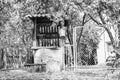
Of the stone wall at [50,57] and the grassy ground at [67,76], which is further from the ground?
the stone wall at [50,57]

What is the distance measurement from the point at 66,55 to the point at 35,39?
2.10m

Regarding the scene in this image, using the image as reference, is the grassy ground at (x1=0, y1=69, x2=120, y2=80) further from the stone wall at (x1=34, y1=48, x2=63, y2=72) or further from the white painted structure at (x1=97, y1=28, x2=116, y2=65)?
the white painted structure at (x1=97, y1=28, x2=116, y2=65)

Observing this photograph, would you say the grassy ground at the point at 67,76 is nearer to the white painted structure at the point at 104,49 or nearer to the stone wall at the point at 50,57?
the stone wall at the point at 50,57

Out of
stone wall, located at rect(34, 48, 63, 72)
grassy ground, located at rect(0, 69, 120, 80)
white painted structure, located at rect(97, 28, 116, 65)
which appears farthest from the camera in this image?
stone wall, located at rect(34, 48, 63, 72)

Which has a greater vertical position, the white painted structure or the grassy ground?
the white painted structure

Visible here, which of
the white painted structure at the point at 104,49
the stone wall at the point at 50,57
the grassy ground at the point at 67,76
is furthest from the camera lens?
the stone wall at the point at 50,57

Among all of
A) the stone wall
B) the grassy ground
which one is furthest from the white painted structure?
the stone wall

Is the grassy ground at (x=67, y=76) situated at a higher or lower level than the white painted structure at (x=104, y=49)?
lower

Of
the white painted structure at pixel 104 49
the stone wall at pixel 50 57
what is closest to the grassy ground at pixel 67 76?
the stone wall at pixel 50 57

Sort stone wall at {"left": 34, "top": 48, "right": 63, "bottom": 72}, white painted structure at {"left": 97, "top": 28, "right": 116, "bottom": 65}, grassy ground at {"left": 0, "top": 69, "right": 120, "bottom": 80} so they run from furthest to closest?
stone wall at {"left": 34, "top": 48, "right": 63, "bottom": 72}
white painted structure at {"left": 97, "top": 28, "right": 116, "bottom": 65}
grassy ground at {"left": 0, "top": 69, "right": 120, "bottom": 80}

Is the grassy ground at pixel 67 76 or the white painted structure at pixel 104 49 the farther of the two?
the white painted structure at pixel 104 49

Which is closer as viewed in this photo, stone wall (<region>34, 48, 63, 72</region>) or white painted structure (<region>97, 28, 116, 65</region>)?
white painted structure (<region>97, 28, 116, 65</region>)

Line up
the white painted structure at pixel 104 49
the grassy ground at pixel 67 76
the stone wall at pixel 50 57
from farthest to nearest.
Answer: the stone wall at pixel 50 57 < the white painted structure at pixel 104 49 < the grassy ground at pixel 67 76

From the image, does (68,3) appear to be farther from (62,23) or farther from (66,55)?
(66,55)
